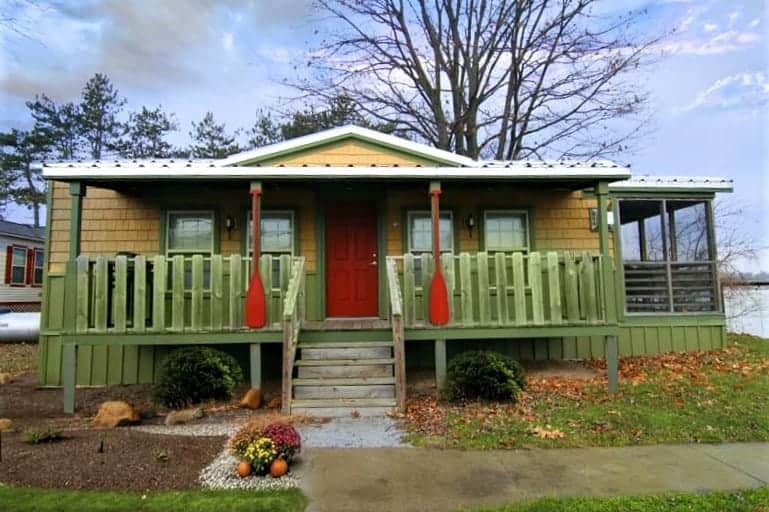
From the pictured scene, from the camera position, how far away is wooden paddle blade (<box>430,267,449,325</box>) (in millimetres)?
6750

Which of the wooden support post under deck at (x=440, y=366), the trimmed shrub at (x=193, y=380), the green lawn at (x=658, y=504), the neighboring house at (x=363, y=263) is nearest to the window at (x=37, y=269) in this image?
the neighboring house at (x=363, y=263)

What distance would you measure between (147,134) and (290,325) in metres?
20.6

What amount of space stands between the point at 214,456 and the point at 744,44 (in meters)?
13.0

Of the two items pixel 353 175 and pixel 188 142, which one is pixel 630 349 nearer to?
pixel 353 175

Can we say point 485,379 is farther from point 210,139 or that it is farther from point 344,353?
point 210,139

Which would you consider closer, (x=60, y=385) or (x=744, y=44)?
(x=60, y=385)

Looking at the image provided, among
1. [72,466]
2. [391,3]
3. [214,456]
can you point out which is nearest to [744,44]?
[391,3]

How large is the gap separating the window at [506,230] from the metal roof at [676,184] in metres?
1.93

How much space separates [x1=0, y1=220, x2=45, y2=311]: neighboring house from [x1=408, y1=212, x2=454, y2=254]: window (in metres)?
16.1

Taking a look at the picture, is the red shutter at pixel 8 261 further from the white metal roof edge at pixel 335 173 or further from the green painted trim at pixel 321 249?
the green painted trim at pixel 321 249

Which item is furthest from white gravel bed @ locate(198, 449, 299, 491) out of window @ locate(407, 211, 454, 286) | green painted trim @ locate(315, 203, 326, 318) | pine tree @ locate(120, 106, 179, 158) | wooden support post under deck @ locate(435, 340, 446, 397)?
pine tree @ locate(120, 106, 179, 158)

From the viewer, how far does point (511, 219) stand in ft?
28.5

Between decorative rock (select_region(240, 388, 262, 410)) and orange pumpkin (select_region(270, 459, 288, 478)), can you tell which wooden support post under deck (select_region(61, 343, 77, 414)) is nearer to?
decorative rock (select_region(240, 388, 262, 410))

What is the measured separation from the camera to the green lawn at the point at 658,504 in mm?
3355
